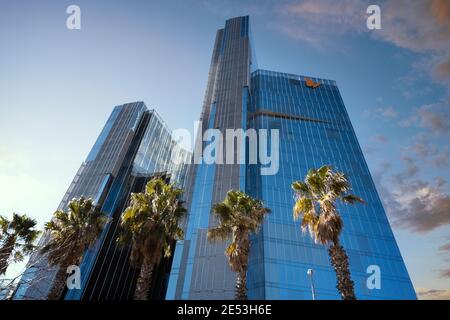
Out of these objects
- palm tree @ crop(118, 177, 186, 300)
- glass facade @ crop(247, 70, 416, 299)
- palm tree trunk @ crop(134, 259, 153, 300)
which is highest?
glass facade @ crop(247, 70, 416, 299)

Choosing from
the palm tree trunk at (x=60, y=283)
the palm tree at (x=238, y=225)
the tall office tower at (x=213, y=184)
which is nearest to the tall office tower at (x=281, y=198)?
the tall office tower at (x=213, y=184)

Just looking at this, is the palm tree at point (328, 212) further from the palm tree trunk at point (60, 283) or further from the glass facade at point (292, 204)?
the palm tree trunk at point (60, 283)

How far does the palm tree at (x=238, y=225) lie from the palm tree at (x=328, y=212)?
307cm

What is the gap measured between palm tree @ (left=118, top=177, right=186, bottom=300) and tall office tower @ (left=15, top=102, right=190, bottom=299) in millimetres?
8222

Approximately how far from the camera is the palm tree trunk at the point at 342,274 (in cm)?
1246

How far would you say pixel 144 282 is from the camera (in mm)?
15531

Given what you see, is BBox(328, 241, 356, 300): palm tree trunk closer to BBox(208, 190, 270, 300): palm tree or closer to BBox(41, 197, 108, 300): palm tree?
BBox(208, 190, 270, 300): palm tree

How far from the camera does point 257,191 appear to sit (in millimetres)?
41969

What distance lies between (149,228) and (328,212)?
36.8ft

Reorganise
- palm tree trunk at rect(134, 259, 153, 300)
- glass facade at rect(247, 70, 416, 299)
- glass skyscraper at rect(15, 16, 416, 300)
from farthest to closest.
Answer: glass facade at rect(247, 70, 416, 299)
glass skyscraper at rect(15, 16, 416, 300)
palm tree trunk at rect(134, 259, 153, 300)

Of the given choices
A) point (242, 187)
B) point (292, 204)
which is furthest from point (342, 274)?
point (292, 204)

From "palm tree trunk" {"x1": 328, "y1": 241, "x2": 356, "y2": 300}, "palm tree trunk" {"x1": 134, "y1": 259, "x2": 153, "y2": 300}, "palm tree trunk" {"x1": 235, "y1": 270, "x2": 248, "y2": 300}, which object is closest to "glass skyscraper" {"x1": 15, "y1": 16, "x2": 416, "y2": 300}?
"palm tree trunk" {"x1": 134, "y1": 259, "x2": 153, "y2": 300}

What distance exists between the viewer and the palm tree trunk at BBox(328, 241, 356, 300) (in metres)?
12.5
